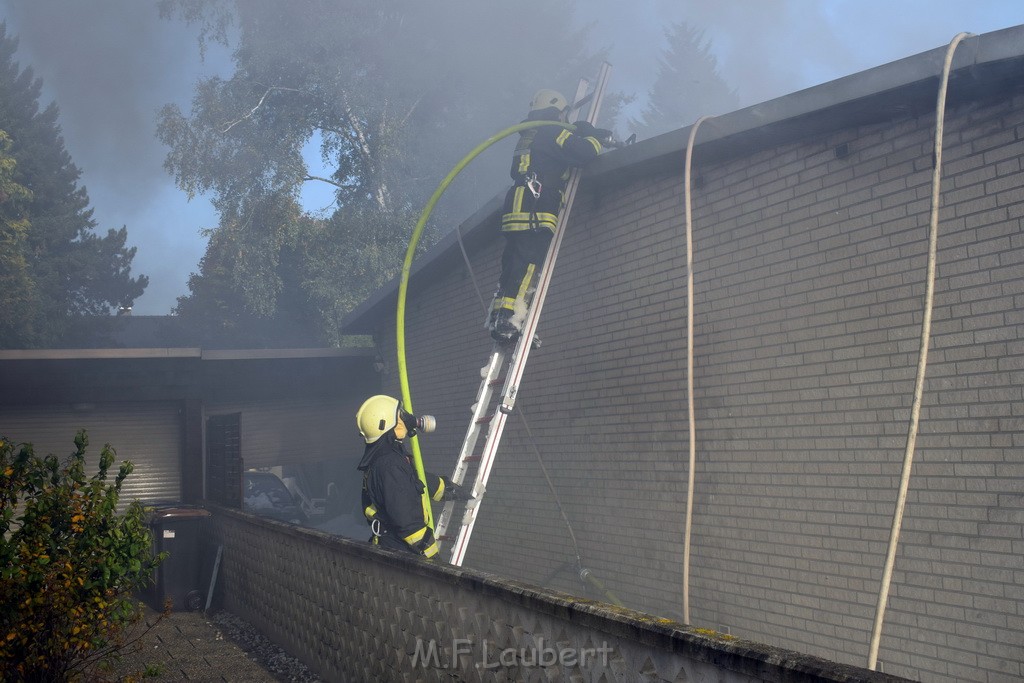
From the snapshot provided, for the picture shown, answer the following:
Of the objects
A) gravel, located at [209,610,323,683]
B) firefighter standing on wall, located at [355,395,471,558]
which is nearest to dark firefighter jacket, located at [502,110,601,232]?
firefighter standing on wall, located at [355,395,471,558]

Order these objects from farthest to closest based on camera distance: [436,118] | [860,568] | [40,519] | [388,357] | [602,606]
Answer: [436,118] < [388,357] < [860,568] < [40,519] < [602,606]

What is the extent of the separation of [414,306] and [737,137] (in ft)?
20.1

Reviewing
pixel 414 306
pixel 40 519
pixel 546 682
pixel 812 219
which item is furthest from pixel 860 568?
pixel 414 306

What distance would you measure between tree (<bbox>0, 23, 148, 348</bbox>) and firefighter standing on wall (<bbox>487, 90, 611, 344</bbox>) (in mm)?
28255

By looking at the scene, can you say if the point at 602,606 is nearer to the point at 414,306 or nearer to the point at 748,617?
the point at 748,617

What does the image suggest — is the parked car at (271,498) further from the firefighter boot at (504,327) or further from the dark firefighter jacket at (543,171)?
→ the dark firefighter jacket at (543,171)

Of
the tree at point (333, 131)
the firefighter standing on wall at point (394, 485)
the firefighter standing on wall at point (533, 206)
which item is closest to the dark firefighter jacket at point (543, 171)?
the firefighter standing on wall at point (533, 206)

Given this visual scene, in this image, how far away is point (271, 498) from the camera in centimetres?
1684

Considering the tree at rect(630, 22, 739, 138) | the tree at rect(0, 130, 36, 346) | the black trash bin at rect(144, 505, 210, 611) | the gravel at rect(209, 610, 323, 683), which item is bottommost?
the gravel at rect(209, 610, 323, 683)

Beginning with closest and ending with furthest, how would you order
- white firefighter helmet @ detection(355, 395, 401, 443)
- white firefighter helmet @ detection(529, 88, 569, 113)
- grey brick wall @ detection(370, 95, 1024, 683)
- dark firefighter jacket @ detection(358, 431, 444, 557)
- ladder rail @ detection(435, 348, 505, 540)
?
grey brick wall @ detection(370, 95, 1024, 683) → dark firefighter jacket @ detection(358, 431, 444, 557) → white firefighter helmet @ detection(355, 395, 401, 443) → ladder rail @ detection(435, 348, 505, 540) → white firefighter helmet @ detection(529, 88, 569, 113)

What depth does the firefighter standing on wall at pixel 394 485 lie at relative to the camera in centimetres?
554

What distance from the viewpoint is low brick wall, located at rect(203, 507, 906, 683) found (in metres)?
2.46

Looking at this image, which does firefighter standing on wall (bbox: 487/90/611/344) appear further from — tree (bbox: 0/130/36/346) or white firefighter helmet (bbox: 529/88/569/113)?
tree (bbox: 0/130/36/346)

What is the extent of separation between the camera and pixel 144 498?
13711 mm
